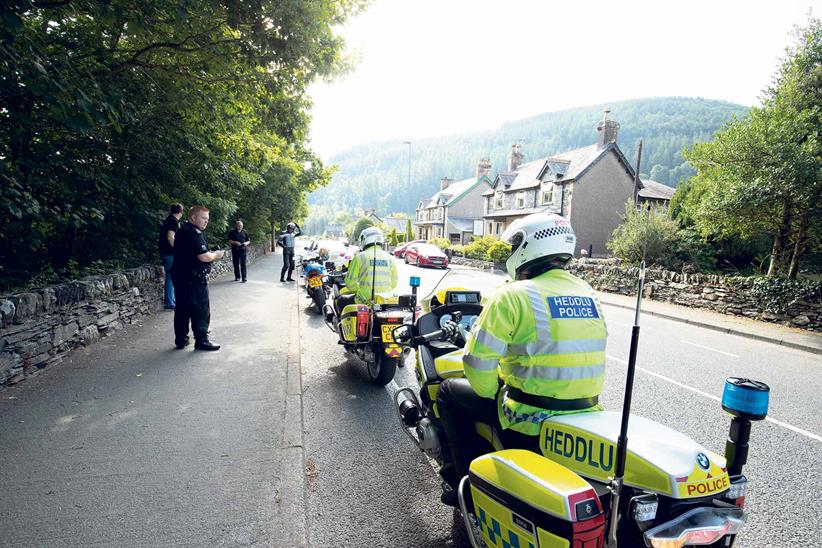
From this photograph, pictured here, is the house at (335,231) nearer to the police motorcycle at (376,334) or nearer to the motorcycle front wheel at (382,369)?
the police motorcycle at (376,334)

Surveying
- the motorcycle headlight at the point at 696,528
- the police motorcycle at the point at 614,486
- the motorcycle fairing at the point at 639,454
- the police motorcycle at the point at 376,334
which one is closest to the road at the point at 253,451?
the police motorcycle at the point at 376,334

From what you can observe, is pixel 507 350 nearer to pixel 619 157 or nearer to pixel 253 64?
pixel 253 64

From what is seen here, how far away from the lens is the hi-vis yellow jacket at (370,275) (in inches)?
232

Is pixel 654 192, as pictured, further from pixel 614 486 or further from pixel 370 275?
pixel 614 486

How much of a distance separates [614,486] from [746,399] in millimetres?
828

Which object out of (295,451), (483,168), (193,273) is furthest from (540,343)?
(483,168)

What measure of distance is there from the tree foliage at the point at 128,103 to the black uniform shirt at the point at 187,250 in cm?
156

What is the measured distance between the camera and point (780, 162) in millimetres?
11688

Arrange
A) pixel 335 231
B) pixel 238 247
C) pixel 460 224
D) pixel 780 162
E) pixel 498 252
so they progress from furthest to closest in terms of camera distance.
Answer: pixel 335 231 → pixel 460 224 → pixel 498 252 → pixel 238 247 → pixel 780 162

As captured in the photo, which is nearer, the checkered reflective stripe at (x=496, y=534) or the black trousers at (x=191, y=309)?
the checkered reflective stripe at (x=496, y=534)

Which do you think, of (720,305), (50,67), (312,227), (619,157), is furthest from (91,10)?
(312,227)

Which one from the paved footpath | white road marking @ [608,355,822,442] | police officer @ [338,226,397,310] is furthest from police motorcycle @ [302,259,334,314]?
white road marking @ [608,355,822,442]

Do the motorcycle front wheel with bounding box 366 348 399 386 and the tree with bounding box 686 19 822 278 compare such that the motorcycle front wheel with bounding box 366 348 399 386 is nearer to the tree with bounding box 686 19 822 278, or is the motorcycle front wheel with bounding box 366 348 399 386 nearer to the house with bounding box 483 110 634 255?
the tree with bounding box 686 19 822 278

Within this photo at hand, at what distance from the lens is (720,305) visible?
13.4 meters
